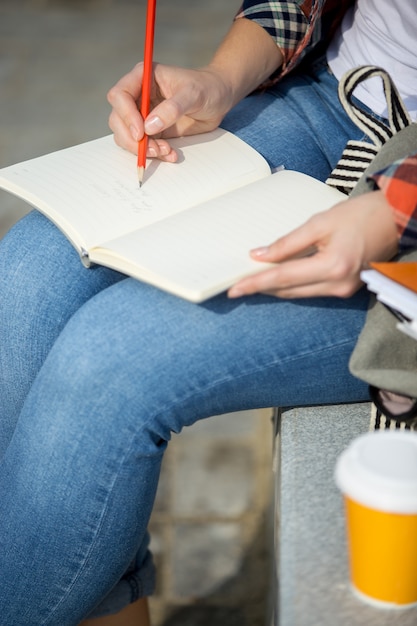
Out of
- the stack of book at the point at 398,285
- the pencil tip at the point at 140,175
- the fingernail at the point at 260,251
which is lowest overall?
the pencil tip at the point at 140,175

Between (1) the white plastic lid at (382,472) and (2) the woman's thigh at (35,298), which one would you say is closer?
(1) the white plastic lid at (382,472)

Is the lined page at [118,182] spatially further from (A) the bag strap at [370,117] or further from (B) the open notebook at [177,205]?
(A) the bag strap at [370,117]

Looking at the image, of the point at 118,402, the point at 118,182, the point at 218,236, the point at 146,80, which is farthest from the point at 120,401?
the point at 146,80

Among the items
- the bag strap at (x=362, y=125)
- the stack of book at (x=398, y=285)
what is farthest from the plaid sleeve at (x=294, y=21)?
the stack of book at (x=398, y=285)

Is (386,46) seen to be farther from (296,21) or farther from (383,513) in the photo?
(383,513)

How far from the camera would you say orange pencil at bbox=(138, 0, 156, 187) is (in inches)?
38.0

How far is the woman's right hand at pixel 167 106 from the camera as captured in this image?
0.98 meters

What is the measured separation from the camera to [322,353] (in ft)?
2.72

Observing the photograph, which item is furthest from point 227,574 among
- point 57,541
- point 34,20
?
point 34,20

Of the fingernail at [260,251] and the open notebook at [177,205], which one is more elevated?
the fingernail at [260,251]

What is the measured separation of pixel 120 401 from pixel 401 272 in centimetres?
26

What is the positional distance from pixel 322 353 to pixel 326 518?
16 centimetres

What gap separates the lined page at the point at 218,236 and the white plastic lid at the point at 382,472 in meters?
0.19

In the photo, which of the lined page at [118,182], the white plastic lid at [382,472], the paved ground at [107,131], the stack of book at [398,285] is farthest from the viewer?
the paved ground at [107,131]
